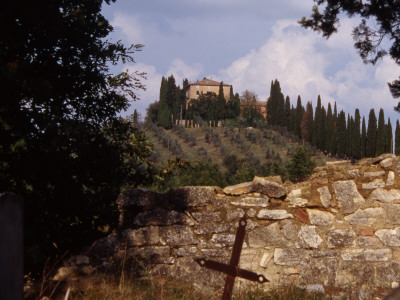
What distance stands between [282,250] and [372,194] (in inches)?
49.1

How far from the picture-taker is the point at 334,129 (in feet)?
137

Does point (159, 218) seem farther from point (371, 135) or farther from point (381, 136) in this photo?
point (371, 135)

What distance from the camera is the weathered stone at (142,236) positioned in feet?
17.2

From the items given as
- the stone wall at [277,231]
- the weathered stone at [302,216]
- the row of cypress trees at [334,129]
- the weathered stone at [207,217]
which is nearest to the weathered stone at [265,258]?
the stone wall at [277,231]

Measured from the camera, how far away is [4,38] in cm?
498

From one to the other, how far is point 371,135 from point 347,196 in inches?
1315

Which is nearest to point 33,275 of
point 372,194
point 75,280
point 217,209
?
point 75,280

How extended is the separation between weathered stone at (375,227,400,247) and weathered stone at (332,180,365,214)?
0.39m

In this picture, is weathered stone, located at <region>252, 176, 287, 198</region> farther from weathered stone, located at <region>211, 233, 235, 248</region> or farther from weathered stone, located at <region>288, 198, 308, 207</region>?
weathered stone, located at <region>211, 233, 235, 248</region>

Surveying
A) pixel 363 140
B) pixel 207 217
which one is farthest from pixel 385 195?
pixel 363 140

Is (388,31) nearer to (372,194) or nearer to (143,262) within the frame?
(372,194)

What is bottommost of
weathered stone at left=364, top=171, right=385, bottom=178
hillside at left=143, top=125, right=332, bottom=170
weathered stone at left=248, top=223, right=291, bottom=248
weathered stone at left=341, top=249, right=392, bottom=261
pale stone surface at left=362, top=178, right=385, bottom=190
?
weathered stone at left=341, top=249, right=392, bottom=261

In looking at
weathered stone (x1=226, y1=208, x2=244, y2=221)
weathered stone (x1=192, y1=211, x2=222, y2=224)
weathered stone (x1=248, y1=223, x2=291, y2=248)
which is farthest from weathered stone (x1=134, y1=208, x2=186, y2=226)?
weathered stone (x1=248, y1=223, x2=291, y2=248)

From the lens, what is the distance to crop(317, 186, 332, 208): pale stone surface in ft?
17.3
